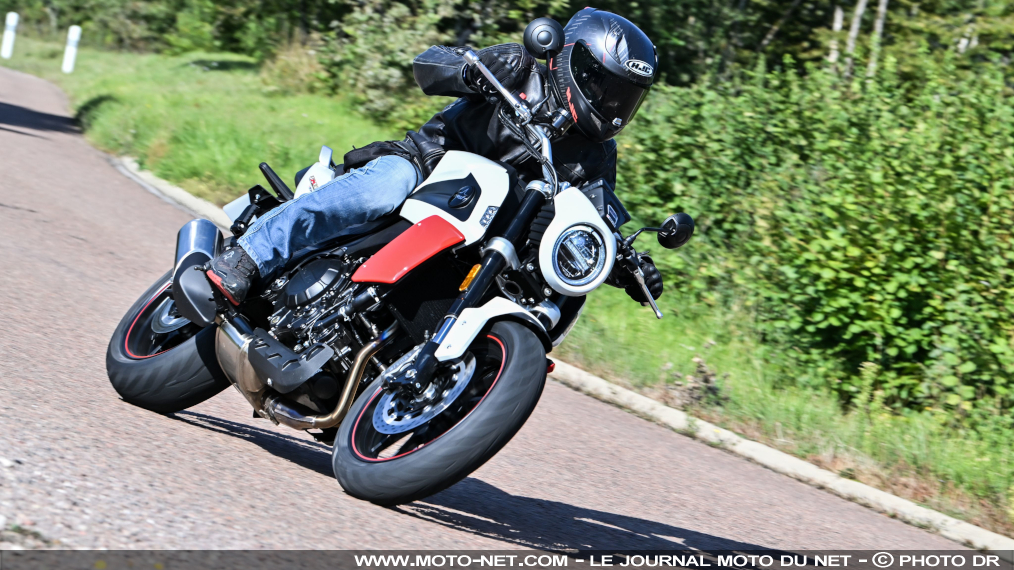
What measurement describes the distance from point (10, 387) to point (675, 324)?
6.56 meters

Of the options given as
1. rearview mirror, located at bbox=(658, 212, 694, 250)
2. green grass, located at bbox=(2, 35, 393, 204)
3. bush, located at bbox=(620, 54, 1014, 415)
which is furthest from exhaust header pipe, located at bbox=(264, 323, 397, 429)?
green grass, located at bbox=(2, 35, 393, 204)

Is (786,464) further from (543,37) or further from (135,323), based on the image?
(135,323)

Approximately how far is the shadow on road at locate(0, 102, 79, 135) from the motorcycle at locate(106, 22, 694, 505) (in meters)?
Answer: 11.5

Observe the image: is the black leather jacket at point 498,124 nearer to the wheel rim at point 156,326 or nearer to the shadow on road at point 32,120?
the wheel rim at point 156,326

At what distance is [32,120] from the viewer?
1552cm

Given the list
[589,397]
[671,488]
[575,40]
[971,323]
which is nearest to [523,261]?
[575,40]

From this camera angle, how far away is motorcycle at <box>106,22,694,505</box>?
348cm

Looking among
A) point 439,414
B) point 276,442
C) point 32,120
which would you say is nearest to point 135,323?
point 276,442

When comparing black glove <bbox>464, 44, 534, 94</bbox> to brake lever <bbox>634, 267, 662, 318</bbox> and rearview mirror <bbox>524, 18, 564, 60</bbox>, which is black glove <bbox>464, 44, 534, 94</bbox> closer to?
rearview mirror <bbox>524, 18, 564, 60</bbox>

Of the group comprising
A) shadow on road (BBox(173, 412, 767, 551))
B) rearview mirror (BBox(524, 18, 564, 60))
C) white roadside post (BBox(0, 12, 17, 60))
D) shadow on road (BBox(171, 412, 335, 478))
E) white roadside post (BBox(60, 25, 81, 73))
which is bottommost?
white roadside post (BBox(0, 12, 17, 60))

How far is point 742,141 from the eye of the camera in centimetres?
1084

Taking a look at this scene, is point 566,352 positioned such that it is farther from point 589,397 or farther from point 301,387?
point 301,387

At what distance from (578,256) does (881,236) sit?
16.6 ft

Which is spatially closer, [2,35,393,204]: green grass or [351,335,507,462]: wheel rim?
[351,335,507,462]: wheel rim
